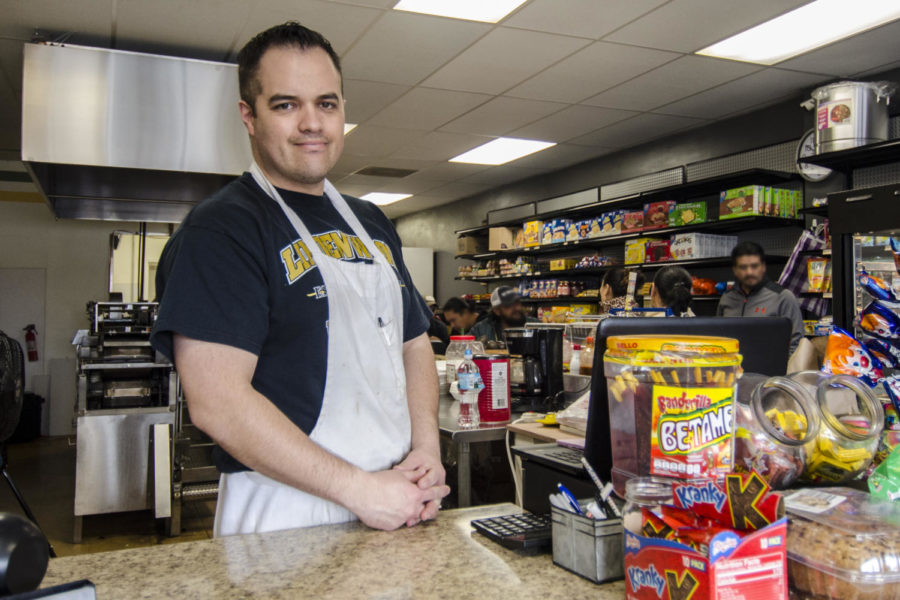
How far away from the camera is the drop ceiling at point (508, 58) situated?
12.8 feet

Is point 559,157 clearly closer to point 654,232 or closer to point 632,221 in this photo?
point 632,221

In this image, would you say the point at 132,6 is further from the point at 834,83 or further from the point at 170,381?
the point at 834,83

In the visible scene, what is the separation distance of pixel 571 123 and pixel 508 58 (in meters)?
1.71

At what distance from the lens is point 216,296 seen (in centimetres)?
115

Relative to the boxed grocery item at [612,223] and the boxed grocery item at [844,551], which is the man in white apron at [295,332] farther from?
the boxed grocery item at [612,223]

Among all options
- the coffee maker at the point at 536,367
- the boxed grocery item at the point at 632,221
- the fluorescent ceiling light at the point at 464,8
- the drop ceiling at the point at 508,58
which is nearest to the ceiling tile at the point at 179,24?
the drop ceiling at the point at 508,58

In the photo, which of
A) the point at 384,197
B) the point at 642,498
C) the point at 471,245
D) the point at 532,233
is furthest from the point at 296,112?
the point at 384,197

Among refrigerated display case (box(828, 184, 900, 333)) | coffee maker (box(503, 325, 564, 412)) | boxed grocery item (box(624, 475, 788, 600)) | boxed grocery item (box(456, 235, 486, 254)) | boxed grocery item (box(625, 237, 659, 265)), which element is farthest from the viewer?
boxed grocery item (box(456, 235, 486, 254))

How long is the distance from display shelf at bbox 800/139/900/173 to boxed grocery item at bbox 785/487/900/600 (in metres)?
4.20

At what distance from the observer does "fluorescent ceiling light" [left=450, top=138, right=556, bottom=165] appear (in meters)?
6.98

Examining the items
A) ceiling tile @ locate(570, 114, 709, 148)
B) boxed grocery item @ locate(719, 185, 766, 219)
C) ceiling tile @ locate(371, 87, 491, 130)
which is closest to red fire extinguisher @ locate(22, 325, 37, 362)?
ceiling tile @ locate(371, 87, 491, 130)

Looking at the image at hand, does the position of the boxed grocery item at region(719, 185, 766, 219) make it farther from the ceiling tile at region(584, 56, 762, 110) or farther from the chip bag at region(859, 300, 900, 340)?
the chip bag at region(859, 300, 900, 340)

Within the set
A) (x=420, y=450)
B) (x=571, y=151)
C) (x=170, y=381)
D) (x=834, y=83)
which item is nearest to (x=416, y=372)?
(x=420, y=450)

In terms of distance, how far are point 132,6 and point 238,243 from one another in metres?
3.29
